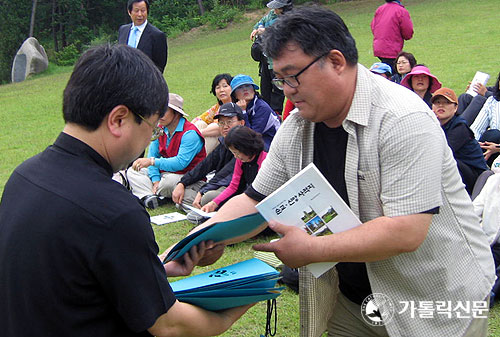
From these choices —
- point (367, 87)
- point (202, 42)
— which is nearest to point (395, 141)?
point (367, 87)

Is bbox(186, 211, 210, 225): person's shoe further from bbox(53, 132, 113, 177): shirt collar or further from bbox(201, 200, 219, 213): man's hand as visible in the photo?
bbox(53, 132, 113, 177): shirt collar

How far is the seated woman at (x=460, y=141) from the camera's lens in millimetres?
5125

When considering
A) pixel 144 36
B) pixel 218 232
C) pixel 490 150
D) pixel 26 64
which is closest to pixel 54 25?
pixel 26 64

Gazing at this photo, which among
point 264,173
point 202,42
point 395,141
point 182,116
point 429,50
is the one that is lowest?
point 202,42

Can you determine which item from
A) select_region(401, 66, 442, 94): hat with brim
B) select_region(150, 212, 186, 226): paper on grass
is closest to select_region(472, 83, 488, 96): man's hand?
select_region(401, 66, 442, 94): hat with brim

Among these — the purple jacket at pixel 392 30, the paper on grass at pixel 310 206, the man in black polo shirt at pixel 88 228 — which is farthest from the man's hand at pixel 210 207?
the purple jacket at pixel 392 30

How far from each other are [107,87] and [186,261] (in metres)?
0.86

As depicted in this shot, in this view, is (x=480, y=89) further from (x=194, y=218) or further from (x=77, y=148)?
(x=77, y=148)

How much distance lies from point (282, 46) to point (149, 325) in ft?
3.42

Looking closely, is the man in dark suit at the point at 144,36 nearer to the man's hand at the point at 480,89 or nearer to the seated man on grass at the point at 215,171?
the seated man on grass at the point at 215,171

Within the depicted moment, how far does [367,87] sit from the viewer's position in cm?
203

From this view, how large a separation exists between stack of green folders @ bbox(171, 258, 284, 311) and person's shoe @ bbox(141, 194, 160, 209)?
4.51 m

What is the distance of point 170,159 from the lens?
6703 mm

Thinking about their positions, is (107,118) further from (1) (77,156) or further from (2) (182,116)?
(2) (182,116)
